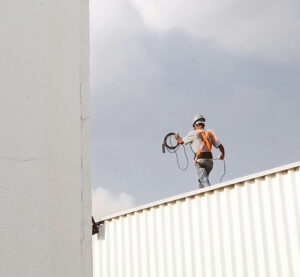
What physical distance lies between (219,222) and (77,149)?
6.81 m

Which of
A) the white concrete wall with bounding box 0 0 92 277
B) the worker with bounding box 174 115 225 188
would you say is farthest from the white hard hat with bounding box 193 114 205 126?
the white concrete wall with bounding box 0 0 92 277

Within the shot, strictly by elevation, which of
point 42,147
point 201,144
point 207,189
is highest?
point 201,144

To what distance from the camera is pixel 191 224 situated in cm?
887

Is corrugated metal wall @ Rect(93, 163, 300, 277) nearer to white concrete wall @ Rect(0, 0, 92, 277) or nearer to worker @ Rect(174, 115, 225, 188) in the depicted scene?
worker @ Rect(174, 115, 225, 188)

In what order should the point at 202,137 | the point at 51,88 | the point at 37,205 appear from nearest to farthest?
the point at 37,205, the point at 51,88, the point at 202,137

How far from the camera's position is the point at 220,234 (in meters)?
8.38

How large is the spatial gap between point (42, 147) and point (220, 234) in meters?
6.92

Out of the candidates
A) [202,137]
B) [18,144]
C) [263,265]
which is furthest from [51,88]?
[202,137]

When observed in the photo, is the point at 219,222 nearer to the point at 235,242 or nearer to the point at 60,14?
the point at 235,242

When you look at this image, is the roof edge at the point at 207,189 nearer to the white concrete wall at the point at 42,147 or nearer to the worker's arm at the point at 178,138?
the worker's arm at the point at 178,138

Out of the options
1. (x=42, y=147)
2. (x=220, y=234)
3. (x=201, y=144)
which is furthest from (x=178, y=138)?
(x=42, y=147)

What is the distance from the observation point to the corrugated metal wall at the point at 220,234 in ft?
24.6

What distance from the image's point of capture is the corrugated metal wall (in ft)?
24.6

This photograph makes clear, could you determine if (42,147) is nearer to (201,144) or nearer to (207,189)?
(207,189)
